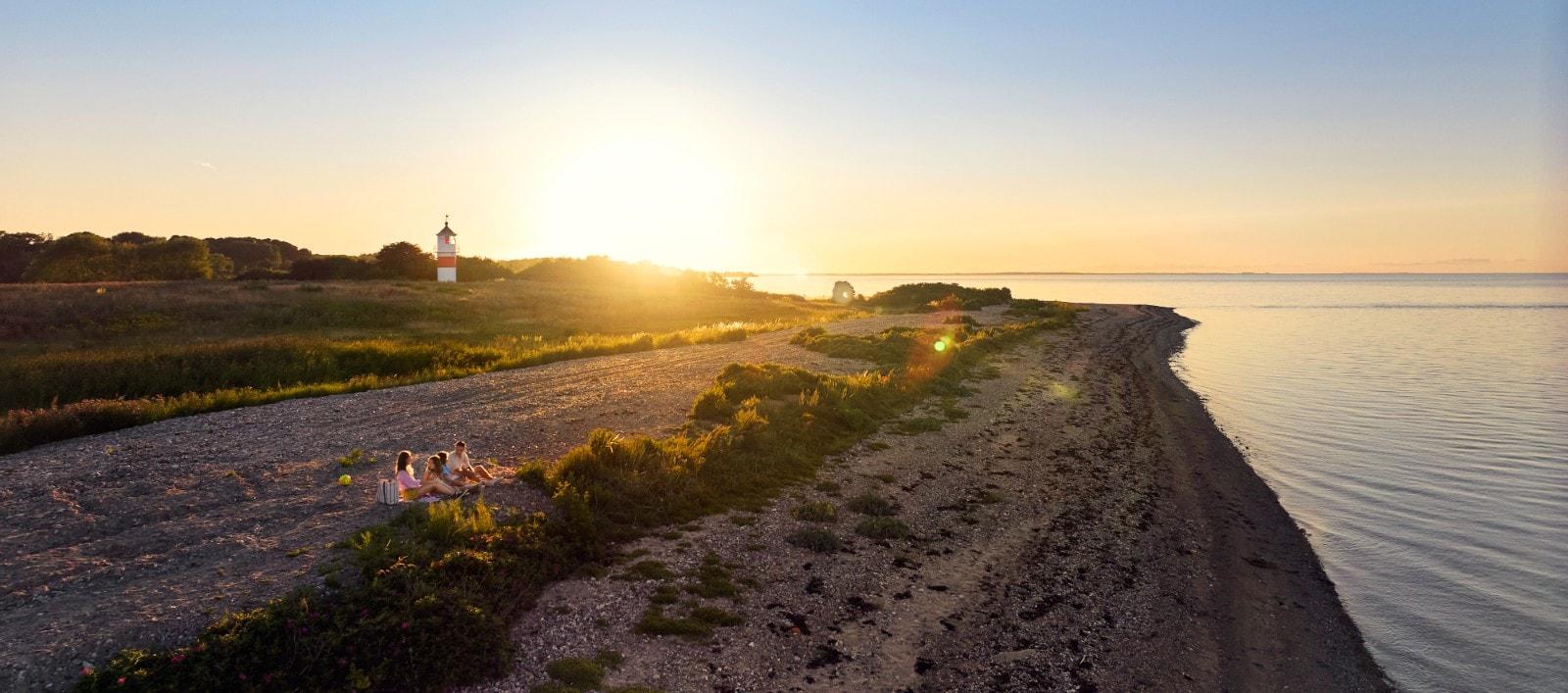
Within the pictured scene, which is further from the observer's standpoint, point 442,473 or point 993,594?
point 442,473

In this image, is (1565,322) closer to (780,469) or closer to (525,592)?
(780,469)

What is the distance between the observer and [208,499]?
12.3m

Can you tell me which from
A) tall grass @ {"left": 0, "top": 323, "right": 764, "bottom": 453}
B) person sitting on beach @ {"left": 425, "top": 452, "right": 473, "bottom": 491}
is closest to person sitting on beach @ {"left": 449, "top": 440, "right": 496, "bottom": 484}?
person sitting on beach @ {"left": 425, "top": 452, "right": 473, "bottom": 491}

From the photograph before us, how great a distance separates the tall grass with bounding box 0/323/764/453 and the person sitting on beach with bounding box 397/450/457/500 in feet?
35.3

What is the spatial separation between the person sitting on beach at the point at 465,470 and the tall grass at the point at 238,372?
11196mm

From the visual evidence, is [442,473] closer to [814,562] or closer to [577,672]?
[577,672]

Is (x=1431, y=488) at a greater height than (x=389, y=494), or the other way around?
(x=389, y=494)

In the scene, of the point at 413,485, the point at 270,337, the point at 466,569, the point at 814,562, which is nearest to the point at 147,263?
the point at 270,337

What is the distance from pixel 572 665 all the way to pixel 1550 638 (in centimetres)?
1448

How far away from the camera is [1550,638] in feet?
35.7

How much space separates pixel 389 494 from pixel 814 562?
7.29 m

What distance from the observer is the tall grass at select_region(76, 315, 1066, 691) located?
738cm

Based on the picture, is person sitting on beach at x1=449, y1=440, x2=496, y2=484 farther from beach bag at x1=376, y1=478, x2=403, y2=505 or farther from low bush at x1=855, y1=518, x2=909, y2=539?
low bush at x1=855, y1=518, x2=909, y2=539

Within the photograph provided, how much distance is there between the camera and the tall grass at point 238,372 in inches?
678
